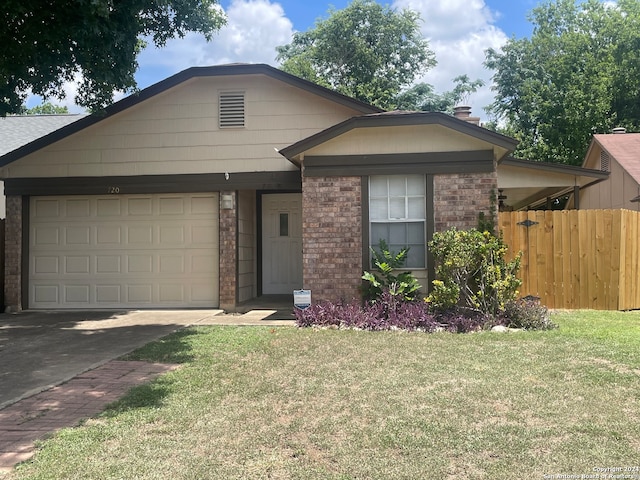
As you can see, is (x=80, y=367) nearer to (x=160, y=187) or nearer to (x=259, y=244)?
(x=160, y=187)

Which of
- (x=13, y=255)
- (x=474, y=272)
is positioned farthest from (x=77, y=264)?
(x=474, y=272)

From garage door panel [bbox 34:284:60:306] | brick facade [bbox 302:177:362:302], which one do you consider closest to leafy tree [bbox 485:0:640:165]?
brick facade [bbox 302:177:362:302]

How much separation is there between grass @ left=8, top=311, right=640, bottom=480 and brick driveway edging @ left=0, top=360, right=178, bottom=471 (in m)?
0.19

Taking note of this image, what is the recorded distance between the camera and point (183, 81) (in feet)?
36.6

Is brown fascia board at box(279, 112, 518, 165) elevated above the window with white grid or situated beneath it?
elevated above

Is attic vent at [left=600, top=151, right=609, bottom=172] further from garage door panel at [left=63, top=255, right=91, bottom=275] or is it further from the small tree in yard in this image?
garage door panel at [left=63, top=255, right=91, bottom=275]

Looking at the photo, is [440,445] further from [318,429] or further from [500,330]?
[500,330]

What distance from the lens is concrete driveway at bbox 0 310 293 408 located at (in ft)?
19.2

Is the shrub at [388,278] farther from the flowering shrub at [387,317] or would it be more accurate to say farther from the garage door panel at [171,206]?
the garage door panel at [171,206]

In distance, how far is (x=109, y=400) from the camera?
4902mm

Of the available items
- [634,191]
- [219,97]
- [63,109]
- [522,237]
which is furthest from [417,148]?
[63,109]

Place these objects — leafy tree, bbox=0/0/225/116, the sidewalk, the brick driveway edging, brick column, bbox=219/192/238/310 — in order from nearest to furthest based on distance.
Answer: the brick driveway edging, the sidewalk, leafy tree, bbox=0/0/225/116, brick column, bbox=219/192/238/310

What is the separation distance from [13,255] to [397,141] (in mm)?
8629

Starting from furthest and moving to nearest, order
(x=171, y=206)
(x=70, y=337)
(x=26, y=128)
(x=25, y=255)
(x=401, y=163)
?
(x=26, y=128)
(x=25, y=255)
(x=171, y=206)
(x=401, y=163)
(x=70, y=337)
